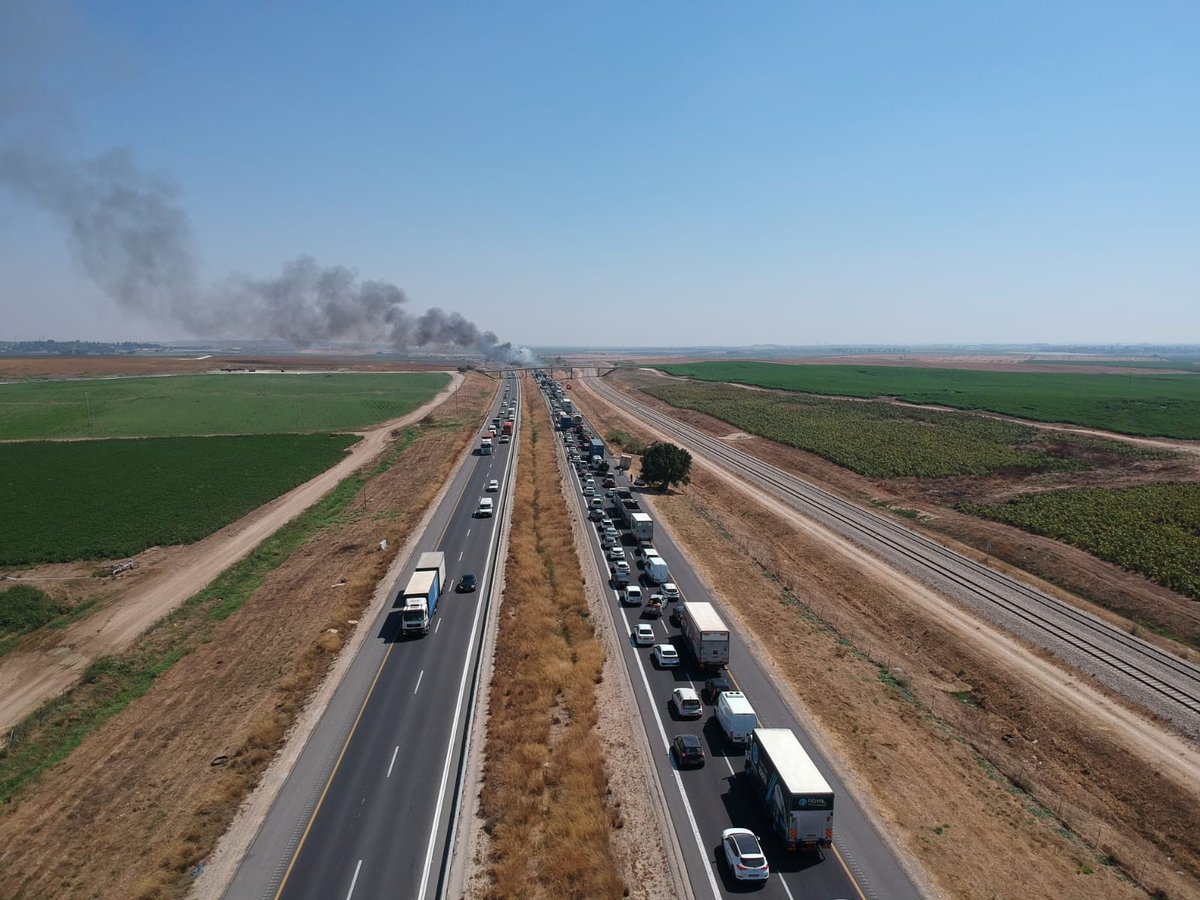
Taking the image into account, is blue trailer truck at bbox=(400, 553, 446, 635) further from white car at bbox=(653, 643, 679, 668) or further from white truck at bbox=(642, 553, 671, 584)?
white truck at bbox=(642, 553, 671, 584)

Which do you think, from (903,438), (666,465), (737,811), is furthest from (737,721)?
(903,438)

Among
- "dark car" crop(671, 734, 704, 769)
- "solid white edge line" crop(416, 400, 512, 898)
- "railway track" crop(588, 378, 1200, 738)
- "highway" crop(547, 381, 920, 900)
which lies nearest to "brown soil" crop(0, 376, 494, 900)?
"solid white edge line" crop(416, 400, 512, 898)

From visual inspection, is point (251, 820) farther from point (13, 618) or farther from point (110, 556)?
point (110, 556)

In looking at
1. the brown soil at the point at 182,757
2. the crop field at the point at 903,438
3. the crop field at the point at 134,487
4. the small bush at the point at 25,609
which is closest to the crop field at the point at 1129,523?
the crop field at the point at 903,438

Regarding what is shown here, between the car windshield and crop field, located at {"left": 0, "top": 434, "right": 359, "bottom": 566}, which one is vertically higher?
crop field, located at {"left": 0, "top": 434, "right": 359, "bottom": 566}

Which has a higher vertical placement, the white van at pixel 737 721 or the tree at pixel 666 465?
the tree at pixel 666 465

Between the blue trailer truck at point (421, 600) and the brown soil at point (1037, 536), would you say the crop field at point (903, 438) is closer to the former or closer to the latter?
the brown soil at point (1037, 536)
